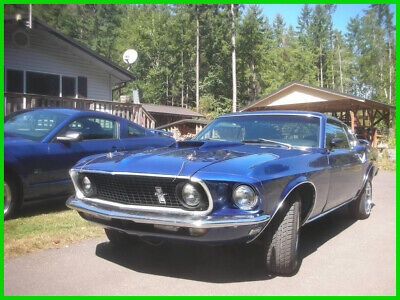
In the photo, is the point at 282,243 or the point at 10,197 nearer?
the point at 282,243

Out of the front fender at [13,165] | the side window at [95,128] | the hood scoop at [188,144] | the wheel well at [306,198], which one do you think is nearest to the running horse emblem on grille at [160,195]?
the hood scoop at [188,144]

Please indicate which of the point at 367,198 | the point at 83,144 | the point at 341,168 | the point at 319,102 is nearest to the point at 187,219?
the point at 341,168

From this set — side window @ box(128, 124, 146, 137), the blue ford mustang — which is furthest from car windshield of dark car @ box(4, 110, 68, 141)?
side window @ box(128, 124, 146, 137)

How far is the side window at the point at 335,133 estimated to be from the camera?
4384mm

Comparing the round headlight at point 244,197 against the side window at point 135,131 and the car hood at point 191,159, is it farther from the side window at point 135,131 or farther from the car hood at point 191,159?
the side window at point 135,131

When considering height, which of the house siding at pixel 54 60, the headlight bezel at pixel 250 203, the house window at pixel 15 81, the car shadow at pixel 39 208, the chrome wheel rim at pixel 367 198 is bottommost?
the car shadow at pixel 39 208

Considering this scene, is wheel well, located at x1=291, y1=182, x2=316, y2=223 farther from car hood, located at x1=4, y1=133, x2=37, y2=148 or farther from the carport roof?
the carport roof

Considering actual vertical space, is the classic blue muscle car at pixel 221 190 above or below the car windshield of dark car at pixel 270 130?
below

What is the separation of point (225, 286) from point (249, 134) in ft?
6.26

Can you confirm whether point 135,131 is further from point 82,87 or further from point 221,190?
point 82,87

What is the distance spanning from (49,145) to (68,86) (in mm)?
10469

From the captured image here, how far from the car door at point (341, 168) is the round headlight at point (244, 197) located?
1.61 meters


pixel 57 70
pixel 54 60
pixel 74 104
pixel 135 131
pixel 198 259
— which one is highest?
pixel 54 60

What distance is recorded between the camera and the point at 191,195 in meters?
2.82
